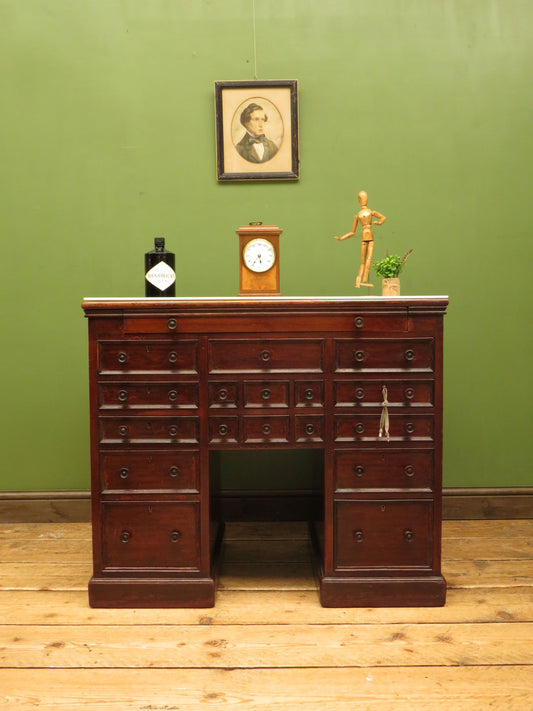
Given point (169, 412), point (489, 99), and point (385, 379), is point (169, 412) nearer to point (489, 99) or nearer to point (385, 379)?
point (385, 379)

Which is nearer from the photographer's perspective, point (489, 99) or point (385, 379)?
point (385, 379)

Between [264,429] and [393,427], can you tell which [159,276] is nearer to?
[264,429]

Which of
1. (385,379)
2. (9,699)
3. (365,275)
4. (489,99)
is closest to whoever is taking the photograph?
(9,699)

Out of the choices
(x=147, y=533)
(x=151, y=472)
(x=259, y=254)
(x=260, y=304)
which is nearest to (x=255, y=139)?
(x=259, y=254)

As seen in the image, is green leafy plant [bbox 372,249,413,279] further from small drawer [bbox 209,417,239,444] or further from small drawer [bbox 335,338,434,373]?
small drawer [bbox 209,417,239,444]

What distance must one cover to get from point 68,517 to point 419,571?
6.03 ft

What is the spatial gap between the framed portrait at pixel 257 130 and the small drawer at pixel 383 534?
1.68 m

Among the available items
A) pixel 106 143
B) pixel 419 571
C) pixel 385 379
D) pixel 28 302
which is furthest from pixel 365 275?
pixel 28 302

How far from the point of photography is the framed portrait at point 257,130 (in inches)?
118

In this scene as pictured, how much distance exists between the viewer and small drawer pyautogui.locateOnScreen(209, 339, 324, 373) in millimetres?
2277

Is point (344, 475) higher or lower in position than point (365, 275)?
lower

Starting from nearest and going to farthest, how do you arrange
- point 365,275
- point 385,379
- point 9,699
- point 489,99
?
1. point 9,699
2. point 385,379
3. point 365,275
4. point 489,99

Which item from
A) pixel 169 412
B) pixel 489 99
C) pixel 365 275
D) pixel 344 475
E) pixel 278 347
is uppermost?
pixel 489 99

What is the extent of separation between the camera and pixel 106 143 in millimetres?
3051
